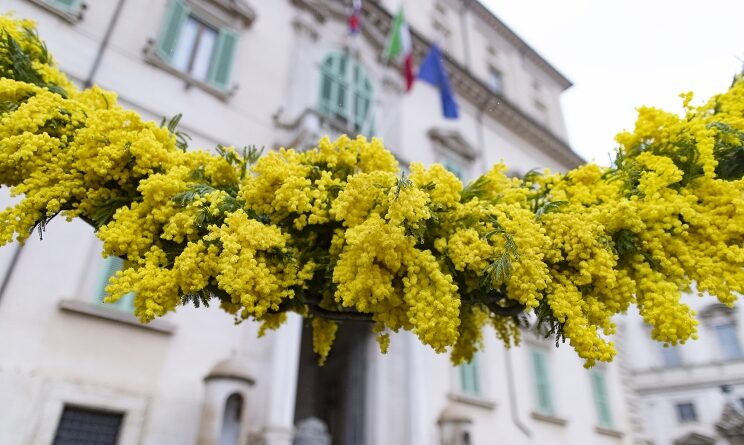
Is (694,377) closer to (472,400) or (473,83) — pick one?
(473,83)

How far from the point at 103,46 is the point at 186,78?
1189 millimetres

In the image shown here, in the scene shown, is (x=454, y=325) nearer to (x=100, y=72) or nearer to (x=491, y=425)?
(x=100, y=72)

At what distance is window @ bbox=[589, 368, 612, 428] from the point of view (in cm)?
1124

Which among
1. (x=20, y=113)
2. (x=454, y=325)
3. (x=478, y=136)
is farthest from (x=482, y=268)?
(x=478, y=136)

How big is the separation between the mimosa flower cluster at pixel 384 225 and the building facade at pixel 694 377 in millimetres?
23139

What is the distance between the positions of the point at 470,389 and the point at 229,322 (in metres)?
4.90

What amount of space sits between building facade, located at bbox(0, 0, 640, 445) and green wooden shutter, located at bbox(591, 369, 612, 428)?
0.07m

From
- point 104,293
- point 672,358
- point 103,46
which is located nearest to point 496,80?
point 103,46

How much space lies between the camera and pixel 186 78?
7.56 m

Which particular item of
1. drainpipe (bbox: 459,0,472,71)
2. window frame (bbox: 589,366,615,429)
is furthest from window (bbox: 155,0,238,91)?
window frame (bbox: 589,366,615,429)

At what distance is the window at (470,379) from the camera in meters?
8.97

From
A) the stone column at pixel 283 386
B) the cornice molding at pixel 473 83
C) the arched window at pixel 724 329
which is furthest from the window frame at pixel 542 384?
the arched window at pixel 724 329

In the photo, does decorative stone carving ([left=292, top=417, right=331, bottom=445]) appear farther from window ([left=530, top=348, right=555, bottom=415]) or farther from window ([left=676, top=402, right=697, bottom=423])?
window ([left=676, top=402, right=697, bottom=423])

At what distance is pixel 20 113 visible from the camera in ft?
7.63
